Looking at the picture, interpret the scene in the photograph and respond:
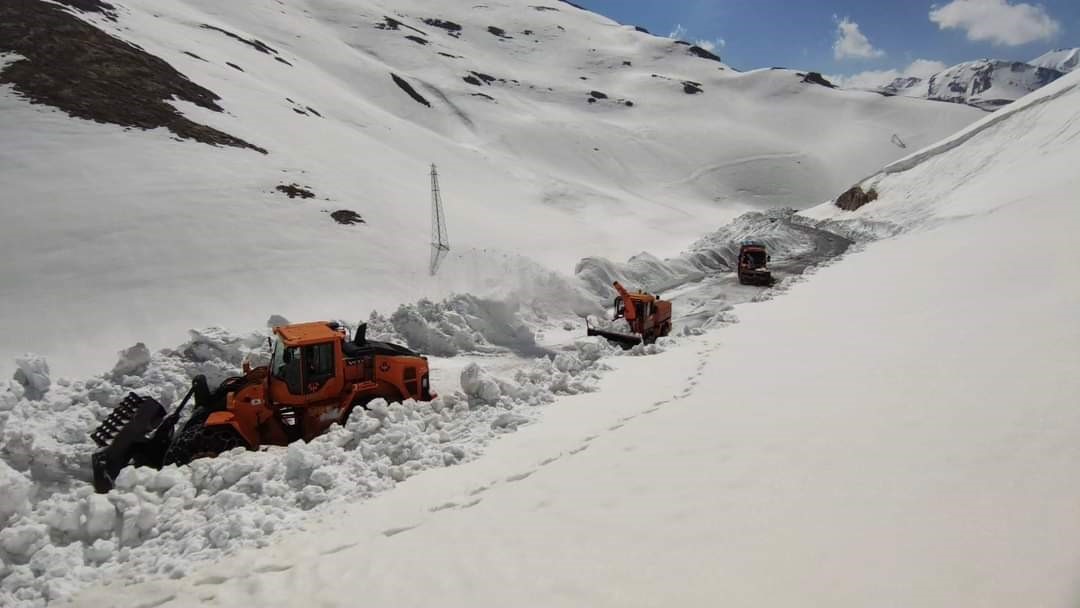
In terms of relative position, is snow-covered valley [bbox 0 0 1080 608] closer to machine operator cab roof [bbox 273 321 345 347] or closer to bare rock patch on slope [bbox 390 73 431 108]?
machine operator cab roof [bbox 273 321 345 347]

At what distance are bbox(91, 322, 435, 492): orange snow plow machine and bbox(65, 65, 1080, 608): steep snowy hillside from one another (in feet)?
7.03

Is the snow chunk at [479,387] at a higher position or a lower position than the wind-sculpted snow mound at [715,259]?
lower

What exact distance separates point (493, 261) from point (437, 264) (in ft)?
7.41

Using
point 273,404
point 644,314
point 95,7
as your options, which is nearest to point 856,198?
point 644,314

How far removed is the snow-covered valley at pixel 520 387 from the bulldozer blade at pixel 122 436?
1.96ft

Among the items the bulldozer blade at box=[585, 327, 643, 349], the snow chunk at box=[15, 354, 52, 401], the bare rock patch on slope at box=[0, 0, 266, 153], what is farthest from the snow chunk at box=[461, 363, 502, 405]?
the bare rock patch on slope at box=[0, 0, 266, 153]

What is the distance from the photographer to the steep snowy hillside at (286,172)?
15.3 m

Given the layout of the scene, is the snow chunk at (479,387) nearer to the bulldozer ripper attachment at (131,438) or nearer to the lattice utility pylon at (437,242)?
the bulldozer ripper attachment at (131,438)

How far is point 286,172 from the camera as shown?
25250 mm

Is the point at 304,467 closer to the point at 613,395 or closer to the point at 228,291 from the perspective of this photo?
the point at 613,395

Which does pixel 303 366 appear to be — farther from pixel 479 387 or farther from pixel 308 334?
pixel 479 387

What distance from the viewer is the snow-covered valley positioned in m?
4.21

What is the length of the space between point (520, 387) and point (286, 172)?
66.8 feet

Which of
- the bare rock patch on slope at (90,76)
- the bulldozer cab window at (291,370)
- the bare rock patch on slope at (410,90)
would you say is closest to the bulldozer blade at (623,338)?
the bulldozer cab window at (291,370)
